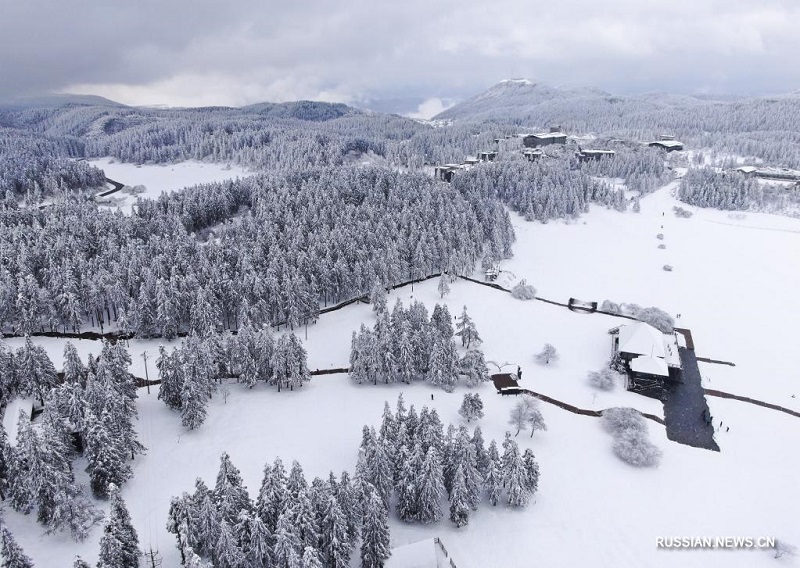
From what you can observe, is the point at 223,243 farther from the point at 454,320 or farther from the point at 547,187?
the point at 547,187

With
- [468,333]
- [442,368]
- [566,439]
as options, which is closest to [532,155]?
[468,333]

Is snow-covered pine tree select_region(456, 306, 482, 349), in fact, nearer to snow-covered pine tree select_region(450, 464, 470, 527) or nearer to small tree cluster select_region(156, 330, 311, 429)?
small tree cluster select_region(156, 330, 311, 429)

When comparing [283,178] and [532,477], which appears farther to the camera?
[283,178]

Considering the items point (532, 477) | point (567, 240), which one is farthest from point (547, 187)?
point (532, 477)

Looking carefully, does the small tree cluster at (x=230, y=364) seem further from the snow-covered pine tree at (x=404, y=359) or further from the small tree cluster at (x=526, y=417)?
the small tree cluster at (x=526, y=417)

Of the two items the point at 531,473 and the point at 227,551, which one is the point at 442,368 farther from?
the point at 227,551

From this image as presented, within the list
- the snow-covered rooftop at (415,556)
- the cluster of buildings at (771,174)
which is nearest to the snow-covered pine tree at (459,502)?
the snow-covered rooftop at (415,556)
